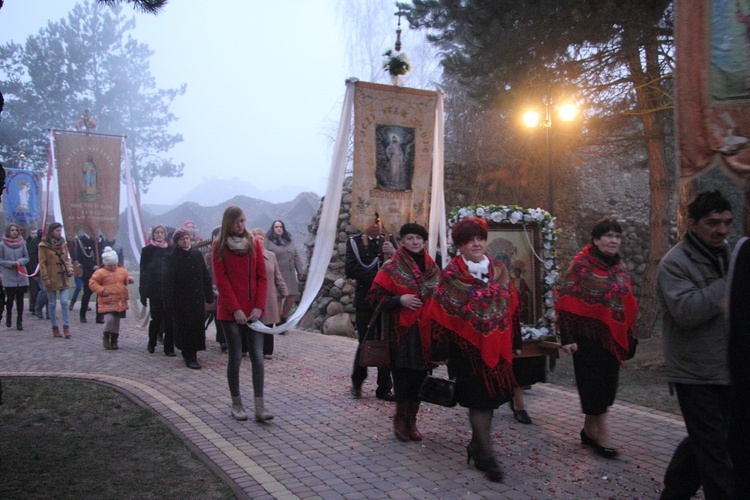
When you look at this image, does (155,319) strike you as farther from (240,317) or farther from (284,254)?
(240,317)

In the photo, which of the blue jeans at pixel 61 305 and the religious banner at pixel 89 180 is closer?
the blue jeans at pixel 61 305

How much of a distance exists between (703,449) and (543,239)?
415cm

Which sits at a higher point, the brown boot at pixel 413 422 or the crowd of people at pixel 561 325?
the crowd of people at pixel 561 325

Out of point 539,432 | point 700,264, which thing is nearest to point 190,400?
point 539,432

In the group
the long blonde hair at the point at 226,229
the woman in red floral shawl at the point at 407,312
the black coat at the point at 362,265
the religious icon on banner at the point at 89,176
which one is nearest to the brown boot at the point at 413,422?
the woman in red floral shawl at the point at 407,312

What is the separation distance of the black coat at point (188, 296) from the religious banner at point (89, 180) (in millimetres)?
5136

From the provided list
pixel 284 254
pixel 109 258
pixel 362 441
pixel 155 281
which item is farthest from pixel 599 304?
pixel 109 258

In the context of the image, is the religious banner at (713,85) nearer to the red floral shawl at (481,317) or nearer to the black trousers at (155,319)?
the red floral shawl at (481,317)

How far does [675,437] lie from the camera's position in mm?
6031

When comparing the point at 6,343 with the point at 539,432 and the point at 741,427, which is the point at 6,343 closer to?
the point at 539,432

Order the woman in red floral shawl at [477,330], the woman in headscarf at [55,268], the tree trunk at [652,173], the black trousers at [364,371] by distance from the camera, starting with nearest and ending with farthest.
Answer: the woman in red floral shawl at [477,330], the black trousers at [364,371], the tree trunk at [652,173], the woman in headscarf at [55,268]

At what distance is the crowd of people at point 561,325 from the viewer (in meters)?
3.75

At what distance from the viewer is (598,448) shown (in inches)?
219

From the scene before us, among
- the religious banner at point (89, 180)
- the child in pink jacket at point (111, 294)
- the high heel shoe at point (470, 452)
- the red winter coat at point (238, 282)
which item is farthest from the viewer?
the religious banner at point (89, 180)
